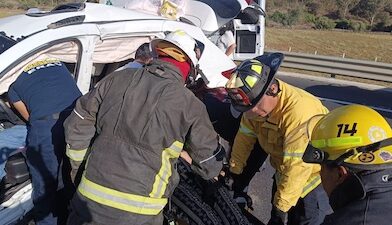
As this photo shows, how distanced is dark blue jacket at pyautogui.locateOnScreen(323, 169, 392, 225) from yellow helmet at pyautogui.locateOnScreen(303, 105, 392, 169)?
0.05 meters

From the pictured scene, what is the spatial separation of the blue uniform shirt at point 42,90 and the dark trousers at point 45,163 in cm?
8

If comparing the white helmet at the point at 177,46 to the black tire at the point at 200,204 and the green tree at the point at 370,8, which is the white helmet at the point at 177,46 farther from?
the green tree at the point at 370,8

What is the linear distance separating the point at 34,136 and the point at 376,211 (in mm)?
2139

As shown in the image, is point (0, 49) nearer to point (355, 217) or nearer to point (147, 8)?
point (147, 8)

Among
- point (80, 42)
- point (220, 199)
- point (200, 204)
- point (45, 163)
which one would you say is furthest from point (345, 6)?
point (45, 163)

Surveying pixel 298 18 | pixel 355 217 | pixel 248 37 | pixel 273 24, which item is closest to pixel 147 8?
pixel 248 37

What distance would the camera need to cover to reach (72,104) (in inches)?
Result: 126

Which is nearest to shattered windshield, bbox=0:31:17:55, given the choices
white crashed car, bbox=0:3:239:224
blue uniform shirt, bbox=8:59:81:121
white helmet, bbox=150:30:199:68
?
white crashed car, bbox=0:3:239:224

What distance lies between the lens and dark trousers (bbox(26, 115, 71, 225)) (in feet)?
10.1

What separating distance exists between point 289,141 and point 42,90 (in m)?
1.60

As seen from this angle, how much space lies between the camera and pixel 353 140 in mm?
1950

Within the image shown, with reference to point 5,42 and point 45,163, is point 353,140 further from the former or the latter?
point 5,42

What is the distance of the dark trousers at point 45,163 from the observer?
10.1 ft

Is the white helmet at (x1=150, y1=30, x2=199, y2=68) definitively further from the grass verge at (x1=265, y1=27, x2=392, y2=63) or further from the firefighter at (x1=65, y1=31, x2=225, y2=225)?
the grass verge at (x1=265, y1=27, x2=392, y2=63)
